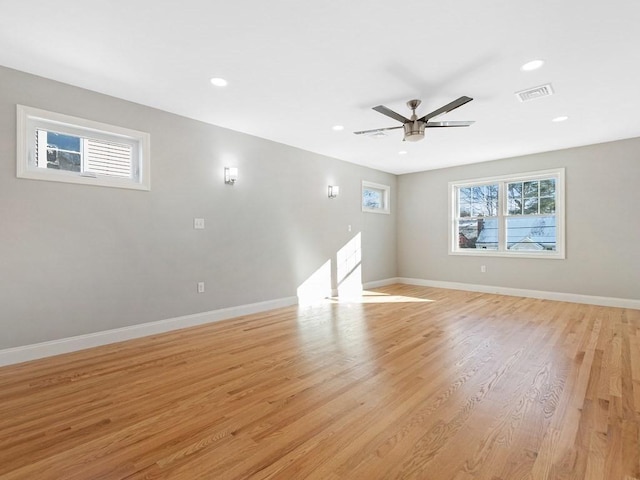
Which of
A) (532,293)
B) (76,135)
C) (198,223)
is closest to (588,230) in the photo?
(532,293)

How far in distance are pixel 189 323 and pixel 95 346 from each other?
3.32 feet

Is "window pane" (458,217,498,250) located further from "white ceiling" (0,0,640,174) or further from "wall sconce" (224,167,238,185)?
"wall sconce" (224,167,238,185)

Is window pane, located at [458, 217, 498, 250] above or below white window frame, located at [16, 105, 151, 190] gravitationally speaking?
below

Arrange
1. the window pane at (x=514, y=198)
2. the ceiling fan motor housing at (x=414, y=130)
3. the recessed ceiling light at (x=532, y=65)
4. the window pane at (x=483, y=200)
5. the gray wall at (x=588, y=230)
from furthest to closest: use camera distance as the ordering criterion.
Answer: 1. the window pane at (x=483, y=200)
2. the window pane at (x=514, y=198)
3. the gray wall at (x=588, y=230)
4. the ceiling fan motor housing at (x=414, y=130)
5. the recessed ceiling light at (x=532, y=65)

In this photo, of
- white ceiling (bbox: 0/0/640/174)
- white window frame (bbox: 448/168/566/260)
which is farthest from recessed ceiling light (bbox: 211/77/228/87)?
white window frame (bbox: 448/168/566/260)

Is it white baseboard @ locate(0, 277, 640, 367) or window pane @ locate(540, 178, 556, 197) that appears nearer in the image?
white baseboard @ locate(0, 277, 640, 367)

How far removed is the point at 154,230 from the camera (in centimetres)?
379

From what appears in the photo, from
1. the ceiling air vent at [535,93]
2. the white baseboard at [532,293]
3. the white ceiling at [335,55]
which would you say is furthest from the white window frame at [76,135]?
the white baseboard at [532,293]

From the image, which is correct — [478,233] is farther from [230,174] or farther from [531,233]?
[230,174]

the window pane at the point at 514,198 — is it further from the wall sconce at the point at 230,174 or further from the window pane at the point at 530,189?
the wall sconce at the point at 230,174

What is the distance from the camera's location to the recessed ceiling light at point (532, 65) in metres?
2.85

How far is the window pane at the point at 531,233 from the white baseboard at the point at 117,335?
16.3 ft

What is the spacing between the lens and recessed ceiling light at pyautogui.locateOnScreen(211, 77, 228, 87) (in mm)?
3160

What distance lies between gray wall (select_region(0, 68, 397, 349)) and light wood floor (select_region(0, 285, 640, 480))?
526 mm
